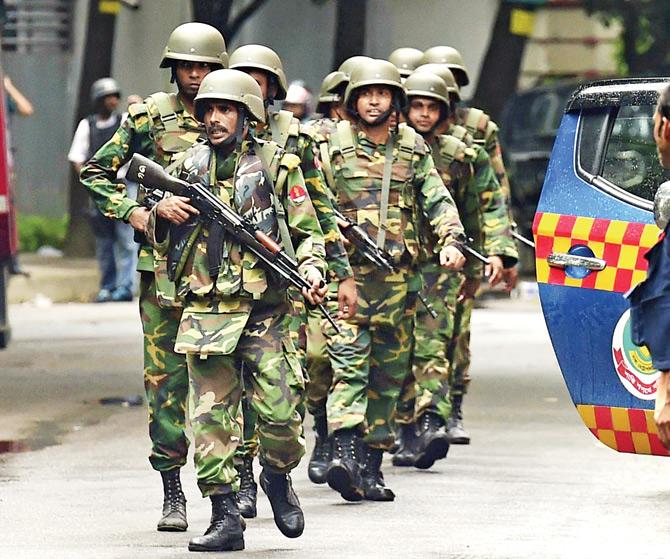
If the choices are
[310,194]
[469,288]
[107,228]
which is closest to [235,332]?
[310,194]

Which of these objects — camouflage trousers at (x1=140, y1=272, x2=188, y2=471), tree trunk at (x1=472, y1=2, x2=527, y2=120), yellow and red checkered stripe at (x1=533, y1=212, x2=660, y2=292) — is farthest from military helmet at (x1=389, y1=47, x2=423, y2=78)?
tree trunk at (x1=472, y1=2, x2=527, y2=120)

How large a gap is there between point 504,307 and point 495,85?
16.1 feet

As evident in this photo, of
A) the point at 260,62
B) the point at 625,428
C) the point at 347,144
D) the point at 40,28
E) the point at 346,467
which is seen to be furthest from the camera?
the point at 40,28

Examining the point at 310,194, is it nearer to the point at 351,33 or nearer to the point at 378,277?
the point at 378,277

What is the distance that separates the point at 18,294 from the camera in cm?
1948

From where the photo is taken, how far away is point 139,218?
26.9 feet

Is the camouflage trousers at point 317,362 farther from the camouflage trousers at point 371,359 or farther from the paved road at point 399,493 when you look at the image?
the paved road at point 399,493

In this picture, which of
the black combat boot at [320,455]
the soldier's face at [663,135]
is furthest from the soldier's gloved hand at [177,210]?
the soldier's face at [663,135]

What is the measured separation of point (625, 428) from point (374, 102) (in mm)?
1992

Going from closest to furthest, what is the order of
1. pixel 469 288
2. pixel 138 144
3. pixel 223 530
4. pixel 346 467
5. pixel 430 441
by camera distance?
pixel 223 530, pixel 138 144, pixel 346 467, pixel 430 441, pixel 469 288

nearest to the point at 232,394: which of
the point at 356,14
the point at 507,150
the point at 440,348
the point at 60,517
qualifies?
the point at 60,517

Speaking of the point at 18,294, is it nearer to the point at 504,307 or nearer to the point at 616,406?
the point at 504,307

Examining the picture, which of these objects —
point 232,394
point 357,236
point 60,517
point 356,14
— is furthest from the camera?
point 356,14

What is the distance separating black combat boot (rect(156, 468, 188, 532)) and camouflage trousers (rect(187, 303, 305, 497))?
542 mm
